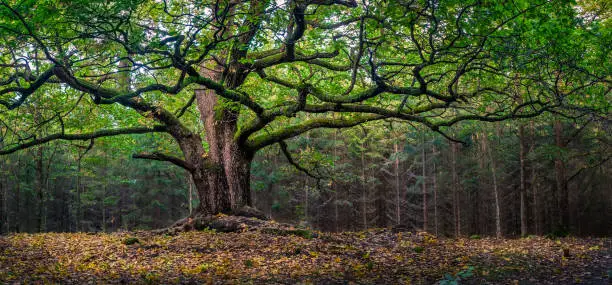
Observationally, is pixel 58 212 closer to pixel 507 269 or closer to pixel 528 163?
pixel 528 163

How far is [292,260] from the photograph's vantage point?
28.9ft

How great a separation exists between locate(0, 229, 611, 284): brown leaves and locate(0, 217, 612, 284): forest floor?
0.02 metres

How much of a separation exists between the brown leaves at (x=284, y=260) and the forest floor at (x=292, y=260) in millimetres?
17

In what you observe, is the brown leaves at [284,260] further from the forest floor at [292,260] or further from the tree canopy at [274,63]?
the tree canopy at [274,63]

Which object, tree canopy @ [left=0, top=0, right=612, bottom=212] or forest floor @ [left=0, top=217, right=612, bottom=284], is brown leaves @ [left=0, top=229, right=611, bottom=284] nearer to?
forest floor @ [left=0, top=217, right=612, bottom=284]

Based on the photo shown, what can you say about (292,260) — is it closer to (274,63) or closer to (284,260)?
(284,260)

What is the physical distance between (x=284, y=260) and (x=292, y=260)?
0.16 meters

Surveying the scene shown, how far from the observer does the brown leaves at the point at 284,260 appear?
285 inches

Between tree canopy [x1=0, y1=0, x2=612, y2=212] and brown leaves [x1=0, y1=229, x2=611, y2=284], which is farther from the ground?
tree canopy [x1=0, y1=0, x2=612, y2=212]

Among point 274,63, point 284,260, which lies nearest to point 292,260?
point 284,260

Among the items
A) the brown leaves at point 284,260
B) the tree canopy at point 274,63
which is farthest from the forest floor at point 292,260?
the tree canopy at point 274,63

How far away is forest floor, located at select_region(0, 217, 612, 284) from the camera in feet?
23.3

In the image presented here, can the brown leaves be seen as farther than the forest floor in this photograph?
Yes

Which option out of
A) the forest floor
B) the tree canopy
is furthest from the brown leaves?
the tree canopy
